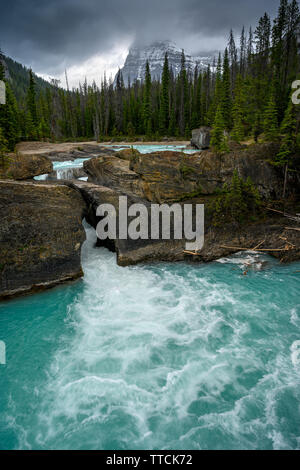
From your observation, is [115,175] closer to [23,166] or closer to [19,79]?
[23,166]

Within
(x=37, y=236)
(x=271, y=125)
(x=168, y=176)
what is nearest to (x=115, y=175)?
(x=168, y=176)

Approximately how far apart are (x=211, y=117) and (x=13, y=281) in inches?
1493

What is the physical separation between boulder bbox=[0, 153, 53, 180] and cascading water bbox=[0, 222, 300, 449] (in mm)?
6926

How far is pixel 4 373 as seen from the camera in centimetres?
659

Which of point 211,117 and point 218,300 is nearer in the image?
point 218,300

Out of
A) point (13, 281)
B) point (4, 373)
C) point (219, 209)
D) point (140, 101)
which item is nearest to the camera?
point (4, 373)

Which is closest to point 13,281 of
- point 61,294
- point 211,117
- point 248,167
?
point 61,294

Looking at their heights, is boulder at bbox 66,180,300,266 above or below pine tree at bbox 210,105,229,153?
below

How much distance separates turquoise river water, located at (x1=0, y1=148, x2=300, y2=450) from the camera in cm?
520

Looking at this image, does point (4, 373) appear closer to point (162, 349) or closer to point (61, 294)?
point (61, 294)

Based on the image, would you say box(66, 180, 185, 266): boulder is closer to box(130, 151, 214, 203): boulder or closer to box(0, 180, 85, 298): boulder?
box(130, 151, 214, 203): boulder

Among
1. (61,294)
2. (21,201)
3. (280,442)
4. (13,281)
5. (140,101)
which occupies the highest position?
(140,101)

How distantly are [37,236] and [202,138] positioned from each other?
30165 mm

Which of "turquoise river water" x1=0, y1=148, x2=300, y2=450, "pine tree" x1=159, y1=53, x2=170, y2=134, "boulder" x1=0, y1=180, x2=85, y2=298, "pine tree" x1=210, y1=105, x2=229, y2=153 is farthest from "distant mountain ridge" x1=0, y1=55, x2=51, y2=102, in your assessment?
"turquoise river water" x1=0, y1=148, x2=300, y2=450
